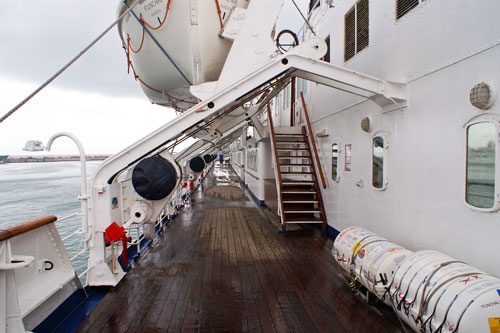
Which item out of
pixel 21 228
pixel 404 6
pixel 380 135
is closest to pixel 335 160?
pixel 380 135

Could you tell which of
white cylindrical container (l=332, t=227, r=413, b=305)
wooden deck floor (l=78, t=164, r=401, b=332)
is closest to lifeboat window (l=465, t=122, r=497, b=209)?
white cylindrical container (l=332, t=227, r=413, b=305)

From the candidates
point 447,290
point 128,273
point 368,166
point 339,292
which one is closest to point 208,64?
point 368,166

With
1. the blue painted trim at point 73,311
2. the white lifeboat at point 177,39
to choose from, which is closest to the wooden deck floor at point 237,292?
the blue painted trim at point 73,311

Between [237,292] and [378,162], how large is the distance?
248 cm

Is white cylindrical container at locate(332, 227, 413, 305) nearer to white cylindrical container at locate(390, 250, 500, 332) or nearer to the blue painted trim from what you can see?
white cylindrical container at locate(390, 250, 500, 332)

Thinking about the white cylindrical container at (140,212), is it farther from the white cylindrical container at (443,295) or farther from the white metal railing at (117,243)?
the white cylindrical container at (443,295)

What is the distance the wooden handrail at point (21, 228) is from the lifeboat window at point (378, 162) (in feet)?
12.0

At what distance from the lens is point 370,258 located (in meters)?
2.48

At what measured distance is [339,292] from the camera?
9.37 feet

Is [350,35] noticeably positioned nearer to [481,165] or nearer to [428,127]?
[428,127]

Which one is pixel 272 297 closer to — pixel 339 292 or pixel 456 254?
pixel 339 292

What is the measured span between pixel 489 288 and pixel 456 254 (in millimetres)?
895

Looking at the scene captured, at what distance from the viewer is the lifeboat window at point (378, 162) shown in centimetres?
355

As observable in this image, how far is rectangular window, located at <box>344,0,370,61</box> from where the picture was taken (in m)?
4.02
